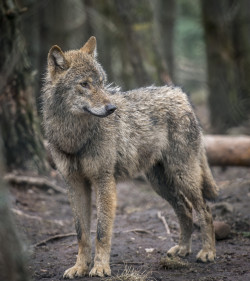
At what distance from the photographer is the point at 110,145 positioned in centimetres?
569

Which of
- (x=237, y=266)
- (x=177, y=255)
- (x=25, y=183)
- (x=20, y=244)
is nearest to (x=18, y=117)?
(x=25, y=183)

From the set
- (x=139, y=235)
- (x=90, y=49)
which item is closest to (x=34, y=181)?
(x=139, y=235)

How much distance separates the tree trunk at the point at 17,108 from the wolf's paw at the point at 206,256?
13.4 ft

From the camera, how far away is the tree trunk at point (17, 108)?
8586mm

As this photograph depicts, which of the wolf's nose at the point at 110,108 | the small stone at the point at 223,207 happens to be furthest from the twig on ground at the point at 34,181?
the wolf's nose at the point at 110,108

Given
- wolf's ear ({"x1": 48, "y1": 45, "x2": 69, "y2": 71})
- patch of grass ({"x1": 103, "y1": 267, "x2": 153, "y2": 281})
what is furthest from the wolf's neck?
patch of grass ({"x1": 103, "y1": 267, "x2": 153, "y2": 281})

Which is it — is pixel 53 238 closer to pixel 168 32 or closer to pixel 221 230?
pixel 221 230

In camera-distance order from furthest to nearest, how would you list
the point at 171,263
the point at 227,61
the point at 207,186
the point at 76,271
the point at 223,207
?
the point at 227,61
the point at 223,207
the point at 207,186
the point at 171,263
the point at 76,271

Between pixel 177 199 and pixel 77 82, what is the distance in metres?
2.31

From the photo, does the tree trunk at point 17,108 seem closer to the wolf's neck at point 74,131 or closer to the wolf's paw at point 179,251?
the wolf's neck at point 74,131

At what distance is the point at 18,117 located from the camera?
8.81m

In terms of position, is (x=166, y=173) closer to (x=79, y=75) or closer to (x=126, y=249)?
(x=126, y=249)

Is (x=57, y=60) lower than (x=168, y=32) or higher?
lower

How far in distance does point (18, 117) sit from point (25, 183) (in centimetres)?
126
